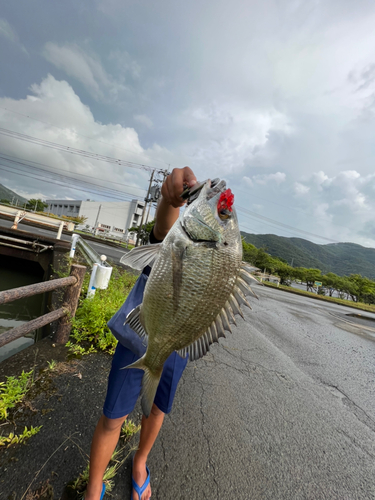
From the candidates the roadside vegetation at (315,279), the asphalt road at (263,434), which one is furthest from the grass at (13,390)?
the roadside vegetation at (315,279)

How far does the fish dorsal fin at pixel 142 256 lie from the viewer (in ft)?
4.76

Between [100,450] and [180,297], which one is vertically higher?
[180,297]

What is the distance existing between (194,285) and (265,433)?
2.61m

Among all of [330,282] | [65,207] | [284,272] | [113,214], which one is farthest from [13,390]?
[65,207]

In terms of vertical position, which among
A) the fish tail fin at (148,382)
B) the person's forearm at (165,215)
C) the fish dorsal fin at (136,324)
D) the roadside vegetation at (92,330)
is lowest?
the roadside vegetation at (92,330)

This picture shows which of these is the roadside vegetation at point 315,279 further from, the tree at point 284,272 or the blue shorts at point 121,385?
the blue shorts at point 121,385

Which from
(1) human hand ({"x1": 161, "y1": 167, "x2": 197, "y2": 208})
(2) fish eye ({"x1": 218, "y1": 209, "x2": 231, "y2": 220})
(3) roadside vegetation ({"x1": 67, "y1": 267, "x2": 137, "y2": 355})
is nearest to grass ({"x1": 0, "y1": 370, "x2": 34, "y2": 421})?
(3) roadside vegetation ({"x1": 67, "y1": 267, "x2": 137, "y2": 355})

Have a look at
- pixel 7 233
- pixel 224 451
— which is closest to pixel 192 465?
pixel 224 451

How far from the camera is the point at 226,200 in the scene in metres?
1.36

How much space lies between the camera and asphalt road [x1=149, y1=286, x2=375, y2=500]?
209cm

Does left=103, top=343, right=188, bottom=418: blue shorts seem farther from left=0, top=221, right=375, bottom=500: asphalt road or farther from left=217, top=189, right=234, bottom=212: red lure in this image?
left=217, top=189, right=234, bottom=212: red lure

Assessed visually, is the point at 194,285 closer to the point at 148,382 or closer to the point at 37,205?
the point at 148,382

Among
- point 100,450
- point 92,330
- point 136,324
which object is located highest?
point 136,324

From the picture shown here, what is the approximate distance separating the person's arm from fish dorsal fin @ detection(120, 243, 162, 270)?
0.35 metres
